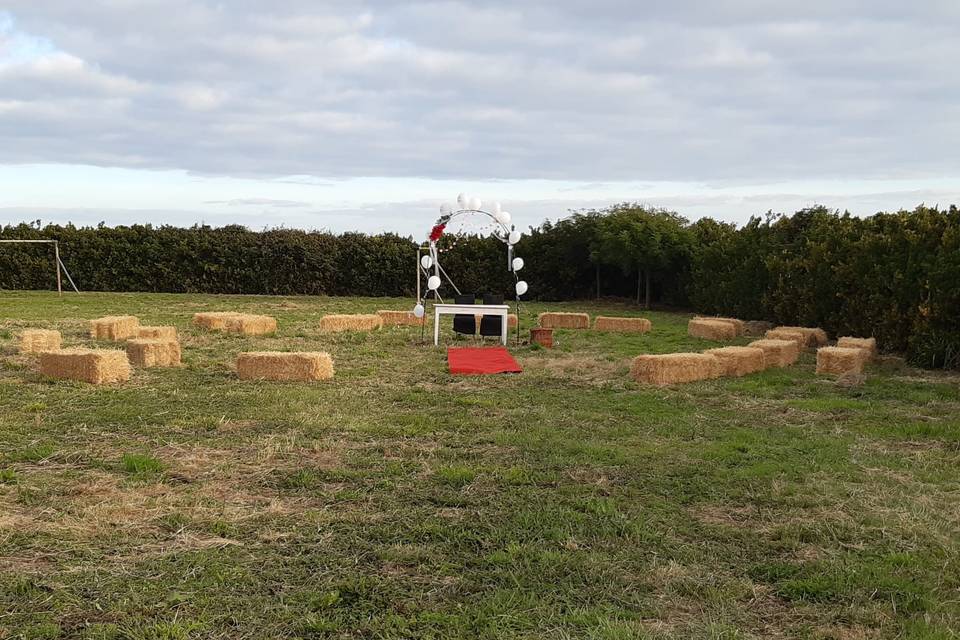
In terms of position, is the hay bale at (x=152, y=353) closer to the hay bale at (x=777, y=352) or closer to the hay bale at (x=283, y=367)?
the hay bale at (x=283, y=367)

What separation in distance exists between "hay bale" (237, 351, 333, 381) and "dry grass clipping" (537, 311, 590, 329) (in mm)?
7543

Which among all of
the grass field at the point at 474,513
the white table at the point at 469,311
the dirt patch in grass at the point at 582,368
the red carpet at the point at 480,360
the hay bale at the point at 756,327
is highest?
the white table at the point at 469,311

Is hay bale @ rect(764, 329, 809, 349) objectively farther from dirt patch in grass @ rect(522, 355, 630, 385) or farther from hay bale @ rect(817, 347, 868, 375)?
dirt patch in grass @ rect(522, 355, 630, 385)

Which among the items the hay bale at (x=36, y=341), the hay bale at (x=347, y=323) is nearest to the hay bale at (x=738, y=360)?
the hay bale at (x=347, y=323)

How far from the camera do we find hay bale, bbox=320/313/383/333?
14.3 meters

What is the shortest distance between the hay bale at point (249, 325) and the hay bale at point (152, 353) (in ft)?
11.5

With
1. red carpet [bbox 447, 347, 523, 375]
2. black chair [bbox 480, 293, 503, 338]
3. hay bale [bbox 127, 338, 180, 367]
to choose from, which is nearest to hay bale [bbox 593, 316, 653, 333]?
black chair [bbox 480, 293, 503, 338]

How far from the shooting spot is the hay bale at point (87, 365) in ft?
27.7

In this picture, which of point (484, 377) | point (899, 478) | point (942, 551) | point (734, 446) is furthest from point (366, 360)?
point (942, 551)

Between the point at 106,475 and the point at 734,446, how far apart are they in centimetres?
400

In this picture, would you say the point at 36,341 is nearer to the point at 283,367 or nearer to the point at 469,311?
the point at 283,367

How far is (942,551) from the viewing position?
4.02 metres

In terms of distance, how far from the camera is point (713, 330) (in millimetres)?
13828

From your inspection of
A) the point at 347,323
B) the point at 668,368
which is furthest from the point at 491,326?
the point at 668,368
